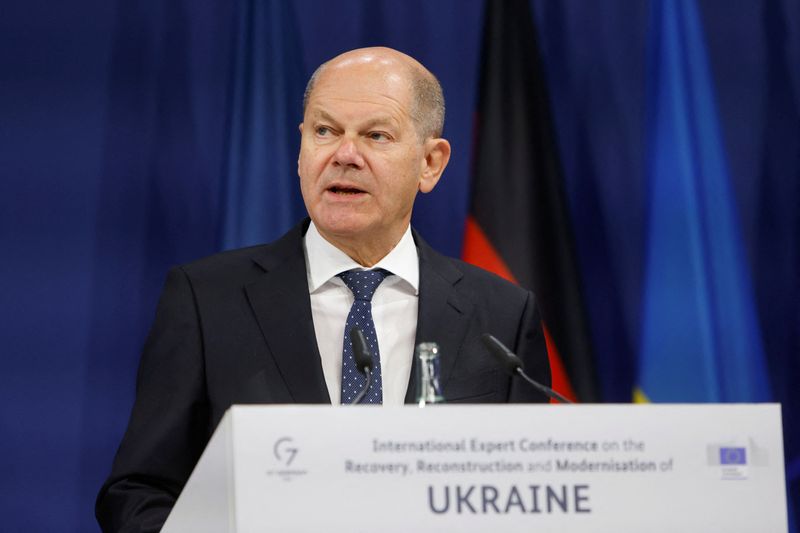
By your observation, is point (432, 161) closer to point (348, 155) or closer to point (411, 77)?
point (411, 77)

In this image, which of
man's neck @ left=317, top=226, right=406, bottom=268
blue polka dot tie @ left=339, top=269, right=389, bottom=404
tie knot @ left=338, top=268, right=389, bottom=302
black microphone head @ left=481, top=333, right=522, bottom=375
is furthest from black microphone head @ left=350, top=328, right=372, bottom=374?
man's neck @ left=317, top=226, right=406, bottom=268

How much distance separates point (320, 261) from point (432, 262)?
11.5 inches

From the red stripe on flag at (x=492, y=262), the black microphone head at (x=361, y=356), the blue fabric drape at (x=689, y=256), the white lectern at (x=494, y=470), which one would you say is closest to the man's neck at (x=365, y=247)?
the black microphone head at (x=361, y=356)

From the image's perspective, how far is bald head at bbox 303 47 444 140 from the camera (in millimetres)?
2689

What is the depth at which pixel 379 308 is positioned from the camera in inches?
104

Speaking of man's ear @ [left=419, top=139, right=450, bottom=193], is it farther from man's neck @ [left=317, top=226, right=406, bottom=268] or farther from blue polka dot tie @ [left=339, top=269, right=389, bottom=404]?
blue polka dot tie @ [left=339, top=269, right=389, bottom=404]

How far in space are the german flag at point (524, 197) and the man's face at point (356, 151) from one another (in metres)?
1.05

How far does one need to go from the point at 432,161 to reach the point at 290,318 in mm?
626

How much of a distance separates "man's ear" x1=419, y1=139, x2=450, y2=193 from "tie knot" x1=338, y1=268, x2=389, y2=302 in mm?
332

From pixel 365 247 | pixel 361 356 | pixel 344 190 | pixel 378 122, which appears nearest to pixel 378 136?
pixel 378 122

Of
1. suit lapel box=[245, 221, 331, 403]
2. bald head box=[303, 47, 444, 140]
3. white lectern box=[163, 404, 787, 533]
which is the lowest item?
white lectern box=[163, 404, 787, 533]

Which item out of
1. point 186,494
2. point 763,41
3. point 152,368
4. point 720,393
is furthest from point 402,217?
point 763,41

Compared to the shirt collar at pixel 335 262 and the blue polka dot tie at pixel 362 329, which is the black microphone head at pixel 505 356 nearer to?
the blue polka dot tie at pixel 362 329

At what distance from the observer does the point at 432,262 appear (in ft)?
9.16
